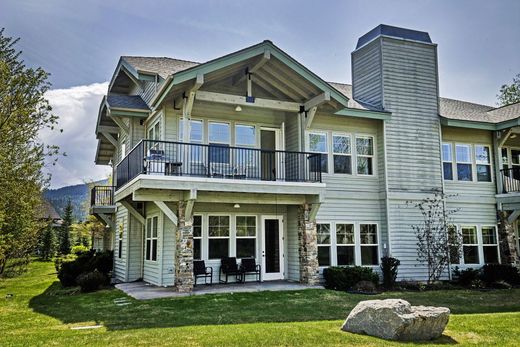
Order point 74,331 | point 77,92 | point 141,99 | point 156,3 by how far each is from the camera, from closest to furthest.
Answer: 1. point 74,331
2. point 156,3
3. point 141,99
4. point 77,92

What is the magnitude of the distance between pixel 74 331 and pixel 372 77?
13.6 metres

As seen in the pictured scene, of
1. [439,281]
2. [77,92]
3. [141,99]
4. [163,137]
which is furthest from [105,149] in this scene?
[439,281]

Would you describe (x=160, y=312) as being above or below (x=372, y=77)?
below

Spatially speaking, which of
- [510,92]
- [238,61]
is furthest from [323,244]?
[510,92]

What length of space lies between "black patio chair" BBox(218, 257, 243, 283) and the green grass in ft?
7.05

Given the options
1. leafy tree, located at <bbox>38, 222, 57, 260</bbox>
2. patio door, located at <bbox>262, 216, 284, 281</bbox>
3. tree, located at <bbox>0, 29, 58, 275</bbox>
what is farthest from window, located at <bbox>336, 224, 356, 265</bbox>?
leafy tree, located at <bbox>38, 222, 57, 260</bbox>

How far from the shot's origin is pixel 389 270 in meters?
15.0

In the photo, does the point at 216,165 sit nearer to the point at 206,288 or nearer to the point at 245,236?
the point at 245,236

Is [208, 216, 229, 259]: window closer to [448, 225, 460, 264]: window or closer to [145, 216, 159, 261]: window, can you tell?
[145, 216, 159, 261]: window

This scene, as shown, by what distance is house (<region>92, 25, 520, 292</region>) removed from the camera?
1310 centimetres

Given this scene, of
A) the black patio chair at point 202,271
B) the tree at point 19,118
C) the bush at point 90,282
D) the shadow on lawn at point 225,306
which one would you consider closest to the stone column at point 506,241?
the shadow on lawn at point 225,306

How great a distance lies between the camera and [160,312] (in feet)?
31.5

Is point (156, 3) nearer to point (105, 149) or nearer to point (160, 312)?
point (160, 312)

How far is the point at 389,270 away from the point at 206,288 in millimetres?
6120
